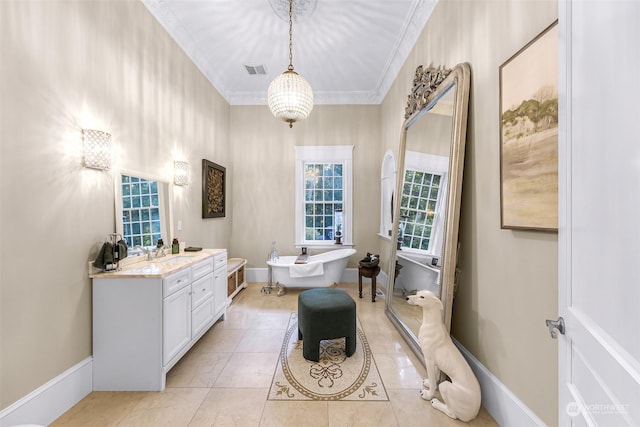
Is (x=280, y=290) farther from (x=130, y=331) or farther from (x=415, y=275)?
(x=130, y=331)

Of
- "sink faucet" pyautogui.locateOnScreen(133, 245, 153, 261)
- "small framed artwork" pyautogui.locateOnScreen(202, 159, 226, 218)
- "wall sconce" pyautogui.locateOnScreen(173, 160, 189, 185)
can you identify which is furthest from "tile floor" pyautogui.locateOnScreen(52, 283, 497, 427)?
"small framed artwork" pyautogui.locateOnScreen(202, 159, 226, 218)

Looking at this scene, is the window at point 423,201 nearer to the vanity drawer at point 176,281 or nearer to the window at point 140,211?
the vanity drawer at point 176,281

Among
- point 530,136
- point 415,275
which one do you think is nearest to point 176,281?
point 415,275

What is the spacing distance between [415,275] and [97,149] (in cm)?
288

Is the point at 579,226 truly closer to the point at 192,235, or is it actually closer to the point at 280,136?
the point at 192,235

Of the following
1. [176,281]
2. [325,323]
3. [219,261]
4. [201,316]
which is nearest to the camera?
[176,281]

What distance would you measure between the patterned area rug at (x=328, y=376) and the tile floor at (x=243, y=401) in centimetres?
7

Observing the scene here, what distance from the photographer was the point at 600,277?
73 centimetres

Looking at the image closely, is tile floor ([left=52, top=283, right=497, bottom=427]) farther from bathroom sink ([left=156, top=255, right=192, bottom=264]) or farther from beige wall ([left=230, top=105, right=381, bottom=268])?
beige wall ([left=230, top=105, right=381, bottom=268])

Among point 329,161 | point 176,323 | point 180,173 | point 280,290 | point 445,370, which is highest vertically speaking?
point 329,161

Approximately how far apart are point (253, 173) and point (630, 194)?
4.91 meters

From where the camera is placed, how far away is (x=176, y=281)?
228 cm

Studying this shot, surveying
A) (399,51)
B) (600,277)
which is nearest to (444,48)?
(399,51)

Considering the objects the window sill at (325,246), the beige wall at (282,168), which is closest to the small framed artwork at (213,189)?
the beige wall at (282,168)
